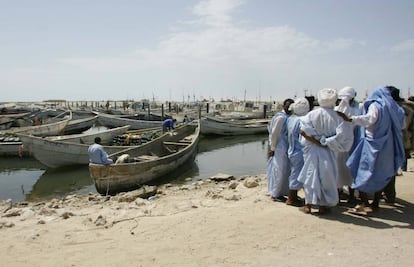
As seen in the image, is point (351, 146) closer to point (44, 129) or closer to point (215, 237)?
point (215, 237)

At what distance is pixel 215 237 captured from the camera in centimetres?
411

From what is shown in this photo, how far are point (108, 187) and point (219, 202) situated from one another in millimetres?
4389

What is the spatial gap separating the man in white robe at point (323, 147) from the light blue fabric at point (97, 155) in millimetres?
6285

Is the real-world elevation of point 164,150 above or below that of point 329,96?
below

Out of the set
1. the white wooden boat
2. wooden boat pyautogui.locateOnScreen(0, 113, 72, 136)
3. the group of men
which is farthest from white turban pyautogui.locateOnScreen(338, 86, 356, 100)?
wooden boat pyautogui.locateOnScreen(0, 113, 72, 136)

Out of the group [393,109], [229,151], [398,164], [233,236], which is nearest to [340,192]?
[398,164]

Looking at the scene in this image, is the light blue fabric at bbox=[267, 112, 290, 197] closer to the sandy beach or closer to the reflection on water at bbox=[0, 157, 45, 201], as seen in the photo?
the sandy beach

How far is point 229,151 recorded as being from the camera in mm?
20547

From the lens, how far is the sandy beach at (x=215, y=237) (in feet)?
11.6

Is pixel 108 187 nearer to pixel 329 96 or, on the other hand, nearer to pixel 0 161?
pixel 329 96

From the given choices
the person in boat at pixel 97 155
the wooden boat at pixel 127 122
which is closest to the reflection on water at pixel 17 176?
the person in boat at pixel 97 155

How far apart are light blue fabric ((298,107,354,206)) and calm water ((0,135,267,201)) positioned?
23.0ft

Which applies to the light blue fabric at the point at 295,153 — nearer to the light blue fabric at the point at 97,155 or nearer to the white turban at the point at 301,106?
the white turban at the point at 301,106

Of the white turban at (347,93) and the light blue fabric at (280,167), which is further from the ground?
the white turban at (347,93)
